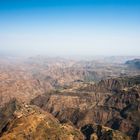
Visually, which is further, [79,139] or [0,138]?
[79,139]

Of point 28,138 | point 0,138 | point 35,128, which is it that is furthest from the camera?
point 35,128

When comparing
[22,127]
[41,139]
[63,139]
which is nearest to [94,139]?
[63,139]

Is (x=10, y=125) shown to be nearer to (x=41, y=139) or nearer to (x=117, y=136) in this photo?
(x=41, y=139)

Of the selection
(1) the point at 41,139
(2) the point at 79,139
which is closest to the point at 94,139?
(2) the point at 79,139

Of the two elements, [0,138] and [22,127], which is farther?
[22,127]

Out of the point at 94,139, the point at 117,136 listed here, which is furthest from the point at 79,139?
the point at 117,136

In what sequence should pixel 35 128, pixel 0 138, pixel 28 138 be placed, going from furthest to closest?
pixel 35 128, pixel 28 138, pixel 0 138

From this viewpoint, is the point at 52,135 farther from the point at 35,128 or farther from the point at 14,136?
the point at 14,136

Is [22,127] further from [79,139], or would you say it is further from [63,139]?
[79,139]

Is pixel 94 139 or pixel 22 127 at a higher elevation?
pixel 22 127
